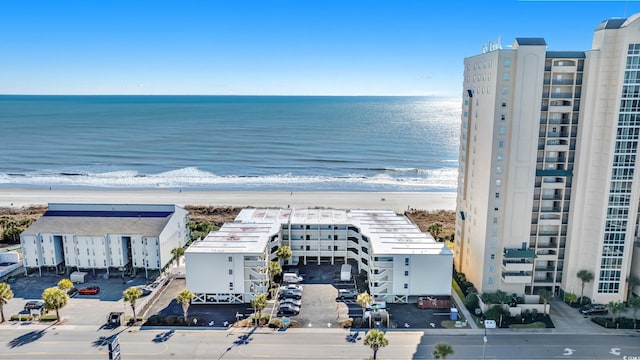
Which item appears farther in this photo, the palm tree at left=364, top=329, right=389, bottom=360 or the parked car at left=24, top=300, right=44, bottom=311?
the parked car at left=24, top=300, right=44, bottom=311

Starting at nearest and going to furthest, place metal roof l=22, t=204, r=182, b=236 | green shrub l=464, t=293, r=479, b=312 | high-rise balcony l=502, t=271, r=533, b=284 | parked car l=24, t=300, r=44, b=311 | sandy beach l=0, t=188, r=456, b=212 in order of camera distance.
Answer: parked car l=24, t=300, r=44, b=311 < green shrub l=464, t=293, r=479, b=312 < high-rise balcony l=502, t=271, r=533, b=284 < metal roof l=22, t=204, r=182, b=236 < sandy beach l=0, t=188, r=456, b=212

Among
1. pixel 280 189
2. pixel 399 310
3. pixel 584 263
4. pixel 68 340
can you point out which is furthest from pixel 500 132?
pixel 280 189

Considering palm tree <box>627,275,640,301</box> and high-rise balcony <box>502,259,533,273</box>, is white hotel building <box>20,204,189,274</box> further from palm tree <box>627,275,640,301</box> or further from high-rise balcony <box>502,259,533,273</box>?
palm tree <box>627,275,640,301</box>

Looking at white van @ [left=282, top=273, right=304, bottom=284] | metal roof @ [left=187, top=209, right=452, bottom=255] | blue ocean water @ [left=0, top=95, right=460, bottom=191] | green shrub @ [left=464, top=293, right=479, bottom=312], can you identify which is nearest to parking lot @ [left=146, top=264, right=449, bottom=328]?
white van @ [left=282, top=273, right=304, bottom=284]

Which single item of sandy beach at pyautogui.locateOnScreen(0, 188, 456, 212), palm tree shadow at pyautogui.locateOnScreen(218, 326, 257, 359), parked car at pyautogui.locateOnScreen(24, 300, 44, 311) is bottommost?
palm tree shadow at pyautogui.locateOnScreen(218, 326, 257, 359)

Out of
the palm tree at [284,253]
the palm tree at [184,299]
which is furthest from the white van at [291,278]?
the palm tree at [184,299]

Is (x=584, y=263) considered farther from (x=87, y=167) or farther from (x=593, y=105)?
(x=87, y=167)

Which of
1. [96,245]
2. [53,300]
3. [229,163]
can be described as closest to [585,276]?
[53,300]
